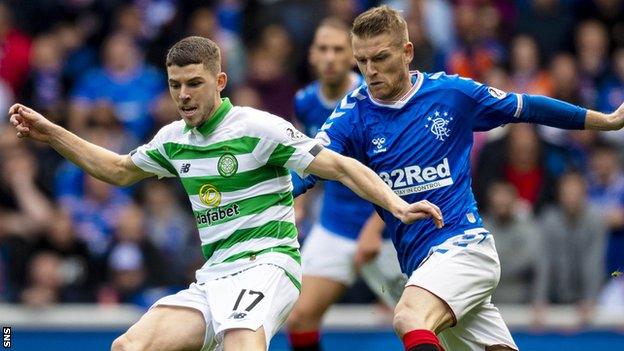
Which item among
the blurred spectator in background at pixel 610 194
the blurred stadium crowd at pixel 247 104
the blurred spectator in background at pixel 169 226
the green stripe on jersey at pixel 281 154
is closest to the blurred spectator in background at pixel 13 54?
the blurred stadium crowd at pixel 247 104

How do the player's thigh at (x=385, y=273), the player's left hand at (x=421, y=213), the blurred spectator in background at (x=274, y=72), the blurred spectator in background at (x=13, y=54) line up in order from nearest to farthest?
the player's left hand at (x=421, y=213) → the player's thigh at (x=385, y=273) → the blurred spectator in background at (x=274, y=72) → the blurred spectator in background at (x=13, y=54)

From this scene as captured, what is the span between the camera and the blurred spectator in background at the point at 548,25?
562 inches

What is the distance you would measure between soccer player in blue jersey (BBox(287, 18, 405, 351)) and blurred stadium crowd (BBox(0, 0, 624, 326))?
252 cm

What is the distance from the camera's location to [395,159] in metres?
7.77

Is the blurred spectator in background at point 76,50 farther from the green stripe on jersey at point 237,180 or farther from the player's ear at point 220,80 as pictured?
the green stripe on jersey at point 237,180

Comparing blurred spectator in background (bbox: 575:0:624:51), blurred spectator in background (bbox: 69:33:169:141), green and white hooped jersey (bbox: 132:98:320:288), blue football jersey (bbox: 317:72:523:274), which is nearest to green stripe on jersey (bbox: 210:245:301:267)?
green and white hooped jersey (bbox: 132:98:320:288)

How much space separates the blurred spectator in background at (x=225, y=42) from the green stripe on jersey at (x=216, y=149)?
7.07 meters

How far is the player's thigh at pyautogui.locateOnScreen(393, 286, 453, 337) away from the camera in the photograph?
7.25 m

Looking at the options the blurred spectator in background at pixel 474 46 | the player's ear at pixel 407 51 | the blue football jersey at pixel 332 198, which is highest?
the blurred spectator in background at pixel 474 46

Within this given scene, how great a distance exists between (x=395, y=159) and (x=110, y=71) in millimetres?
7536

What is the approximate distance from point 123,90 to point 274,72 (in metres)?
1.66

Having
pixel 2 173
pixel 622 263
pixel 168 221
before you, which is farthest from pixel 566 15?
pixel 2 173

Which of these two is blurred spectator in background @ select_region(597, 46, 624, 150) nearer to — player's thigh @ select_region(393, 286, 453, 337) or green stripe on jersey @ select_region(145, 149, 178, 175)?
player's thigh @ select_region(393, 286, 453, 337)

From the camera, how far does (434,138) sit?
7.77 m
